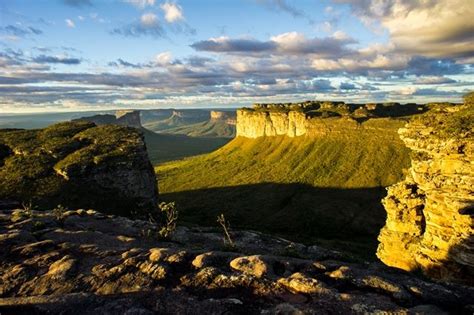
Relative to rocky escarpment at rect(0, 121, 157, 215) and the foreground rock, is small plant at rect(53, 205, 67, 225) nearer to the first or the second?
the foreground rock

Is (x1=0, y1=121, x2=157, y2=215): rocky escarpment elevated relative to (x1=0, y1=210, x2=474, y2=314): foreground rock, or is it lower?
lower

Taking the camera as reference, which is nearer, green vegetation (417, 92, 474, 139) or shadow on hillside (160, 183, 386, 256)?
green vegetation (417, 92, 474, 139)

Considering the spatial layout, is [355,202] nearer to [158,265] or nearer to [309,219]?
[309,219]

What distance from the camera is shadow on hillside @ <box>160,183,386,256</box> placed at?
436ft

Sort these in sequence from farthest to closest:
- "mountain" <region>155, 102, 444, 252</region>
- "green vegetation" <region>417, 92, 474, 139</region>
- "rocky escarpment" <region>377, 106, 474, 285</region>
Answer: "mountain" <region>155, 102, 444, 252</region>
"green vegetation" <region>417, 92, 474, 139</region>
"rocky escarpment" <region>377, 106, 474, 285</region>

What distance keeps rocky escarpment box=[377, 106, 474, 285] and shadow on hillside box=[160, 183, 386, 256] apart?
64623 millimetres

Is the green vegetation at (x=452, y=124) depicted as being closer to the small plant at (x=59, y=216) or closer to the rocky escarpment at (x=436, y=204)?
the rocky escarpment at (x=436, y=204)

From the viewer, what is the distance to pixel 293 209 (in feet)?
505

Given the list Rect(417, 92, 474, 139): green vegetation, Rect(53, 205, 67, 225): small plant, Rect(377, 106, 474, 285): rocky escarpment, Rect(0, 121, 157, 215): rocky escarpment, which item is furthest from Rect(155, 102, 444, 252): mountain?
Rect(53, 205, 67, 225): small plant

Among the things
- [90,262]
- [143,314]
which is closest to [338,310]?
[143,314]

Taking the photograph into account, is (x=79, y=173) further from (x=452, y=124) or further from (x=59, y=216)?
(x=452, y=124)

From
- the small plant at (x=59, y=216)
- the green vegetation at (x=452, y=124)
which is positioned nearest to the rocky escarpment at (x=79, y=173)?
the small plant at (x=59, y=216)

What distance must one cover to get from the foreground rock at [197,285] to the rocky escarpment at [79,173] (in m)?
48.6

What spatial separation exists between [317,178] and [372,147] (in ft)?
98.1
